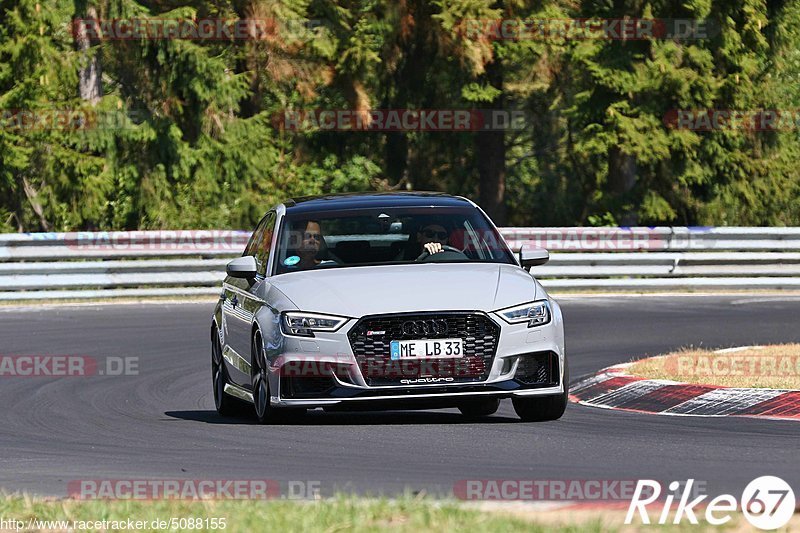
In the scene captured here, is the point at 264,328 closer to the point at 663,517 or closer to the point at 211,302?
the point at 663,517

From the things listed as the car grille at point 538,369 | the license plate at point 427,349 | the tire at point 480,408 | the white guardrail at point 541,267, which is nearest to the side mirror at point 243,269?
the license plate at point 427,349

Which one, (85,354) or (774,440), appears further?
(85,354)

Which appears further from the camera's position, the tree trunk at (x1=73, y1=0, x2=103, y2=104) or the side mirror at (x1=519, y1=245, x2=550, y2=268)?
the tree trunk at (x1=73, y1=0, x2=103, y2=104)

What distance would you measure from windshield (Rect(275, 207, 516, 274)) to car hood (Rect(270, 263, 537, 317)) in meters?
0.28

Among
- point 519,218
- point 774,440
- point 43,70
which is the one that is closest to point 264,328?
point 774,440

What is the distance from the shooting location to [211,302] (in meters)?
24.2

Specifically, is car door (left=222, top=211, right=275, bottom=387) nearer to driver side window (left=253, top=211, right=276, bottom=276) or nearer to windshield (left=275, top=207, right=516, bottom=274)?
driver side window (left=253, top=211, right=276, bottom=276)

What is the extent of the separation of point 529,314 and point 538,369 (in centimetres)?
37

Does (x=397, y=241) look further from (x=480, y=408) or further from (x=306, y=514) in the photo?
(x=306, y=514)

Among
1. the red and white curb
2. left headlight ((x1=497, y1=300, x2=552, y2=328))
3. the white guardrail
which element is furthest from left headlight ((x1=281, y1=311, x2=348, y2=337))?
the white guardrail

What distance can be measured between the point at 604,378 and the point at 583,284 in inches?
443

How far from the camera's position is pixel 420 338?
34.1ft

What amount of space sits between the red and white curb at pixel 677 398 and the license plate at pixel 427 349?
225 cm

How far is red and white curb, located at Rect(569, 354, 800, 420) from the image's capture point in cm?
1159
